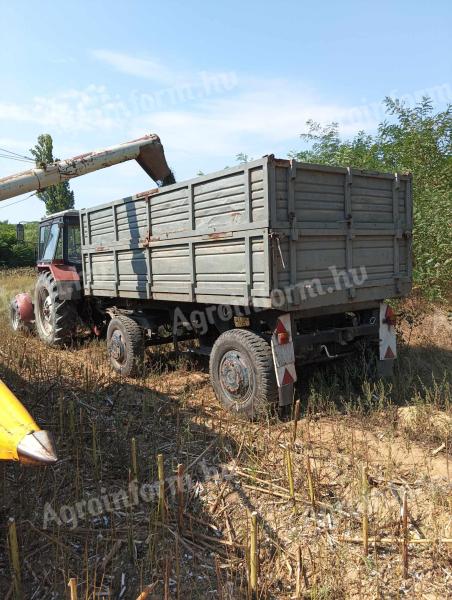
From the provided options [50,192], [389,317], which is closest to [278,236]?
[389,317]

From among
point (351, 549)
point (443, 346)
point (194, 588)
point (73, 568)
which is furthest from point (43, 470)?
point (443, 346)

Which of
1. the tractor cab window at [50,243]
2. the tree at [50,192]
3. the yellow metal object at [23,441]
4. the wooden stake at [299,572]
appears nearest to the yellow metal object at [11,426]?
the yellow metal object at [23,441]

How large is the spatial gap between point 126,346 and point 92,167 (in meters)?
2.53

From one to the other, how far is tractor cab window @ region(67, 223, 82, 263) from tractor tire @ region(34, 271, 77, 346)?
454 millimetres

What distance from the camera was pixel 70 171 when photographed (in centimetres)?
634

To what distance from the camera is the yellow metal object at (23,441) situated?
7.03ft

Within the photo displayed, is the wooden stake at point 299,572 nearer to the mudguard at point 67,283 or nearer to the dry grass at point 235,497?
the dry grass at point 235,497

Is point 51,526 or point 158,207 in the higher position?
point 158,207

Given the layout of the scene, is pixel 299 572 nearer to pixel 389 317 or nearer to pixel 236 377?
pixel 236 377

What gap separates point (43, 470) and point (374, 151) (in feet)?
24.5

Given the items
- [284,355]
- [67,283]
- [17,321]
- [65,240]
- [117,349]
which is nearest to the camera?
[284,355]

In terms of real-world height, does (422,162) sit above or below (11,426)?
above

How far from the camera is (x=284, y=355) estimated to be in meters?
4.24

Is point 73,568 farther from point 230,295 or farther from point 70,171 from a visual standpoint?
point 70,171
